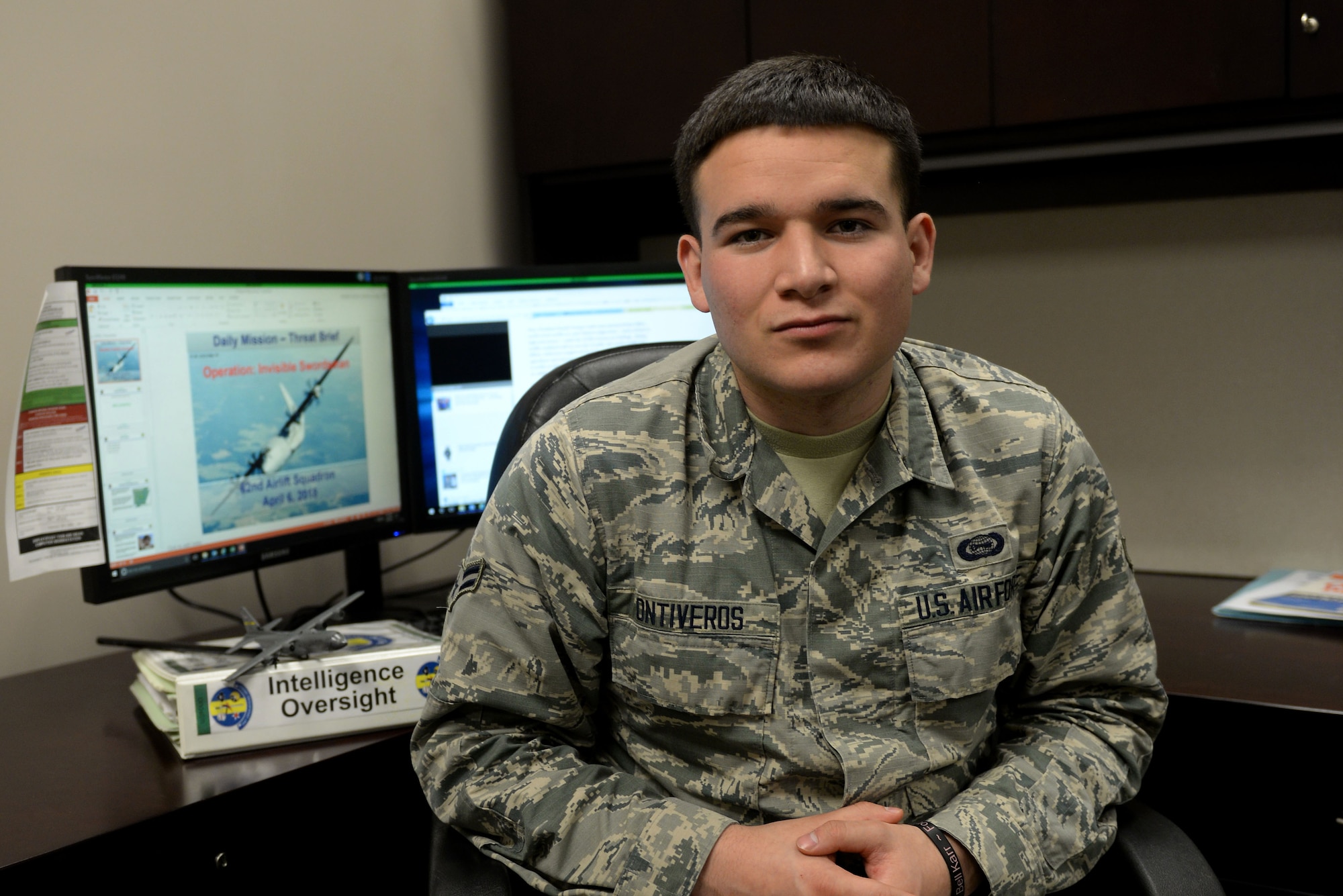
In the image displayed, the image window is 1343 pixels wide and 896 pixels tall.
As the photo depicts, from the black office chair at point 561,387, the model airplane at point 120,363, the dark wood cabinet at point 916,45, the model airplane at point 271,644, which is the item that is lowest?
the model airplane at point 271,644

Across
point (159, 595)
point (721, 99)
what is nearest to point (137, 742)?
point (159, 595)

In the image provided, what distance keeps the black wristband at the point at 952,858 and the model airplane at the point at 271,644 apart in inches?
26.4

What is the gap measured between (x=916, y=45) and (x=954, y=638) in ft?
3.62

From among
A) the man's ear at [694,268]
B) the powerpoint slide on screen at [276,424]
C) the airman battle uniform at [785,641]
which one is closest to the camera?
the airman battle uniform at [785,641]

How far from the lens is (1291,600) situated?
1.54 m

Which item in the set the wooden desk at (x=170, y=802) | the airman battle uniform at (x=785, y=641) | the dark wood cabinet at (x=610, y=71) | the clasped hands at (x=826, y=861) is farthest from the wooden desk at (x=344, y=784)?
the dark wood cabinet at (x=610, y=71)

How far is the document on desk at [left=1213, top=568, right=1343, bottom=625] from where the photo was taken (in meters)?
1.47

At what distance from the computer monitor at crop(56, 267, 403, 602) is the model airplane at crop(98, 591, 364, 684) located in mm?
86

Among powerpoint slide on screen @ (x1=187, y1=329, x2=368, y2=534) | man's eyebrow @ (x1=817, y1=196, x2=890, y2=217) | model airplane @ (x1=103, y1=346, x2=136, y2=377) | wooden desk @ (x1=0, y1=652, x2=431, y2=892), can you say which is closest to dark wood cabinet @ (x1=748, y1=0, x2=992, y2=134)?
man's eyebrow @ (x1=817, y1=196, x2=890, y2=217)

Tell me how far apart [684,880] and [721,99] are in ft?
2.33

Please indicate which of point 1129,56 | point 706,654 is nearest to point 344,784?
point 706,654

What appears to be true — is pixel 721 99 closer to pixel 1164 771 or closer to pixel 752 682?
pixel 752 682

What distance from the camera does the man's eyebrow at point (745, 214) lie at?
3.20 feet

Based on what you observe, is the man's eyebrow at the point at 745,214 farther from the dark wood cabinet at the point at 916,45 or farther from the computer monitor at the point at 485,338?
the dark wood cabinet at the point at 916,45
